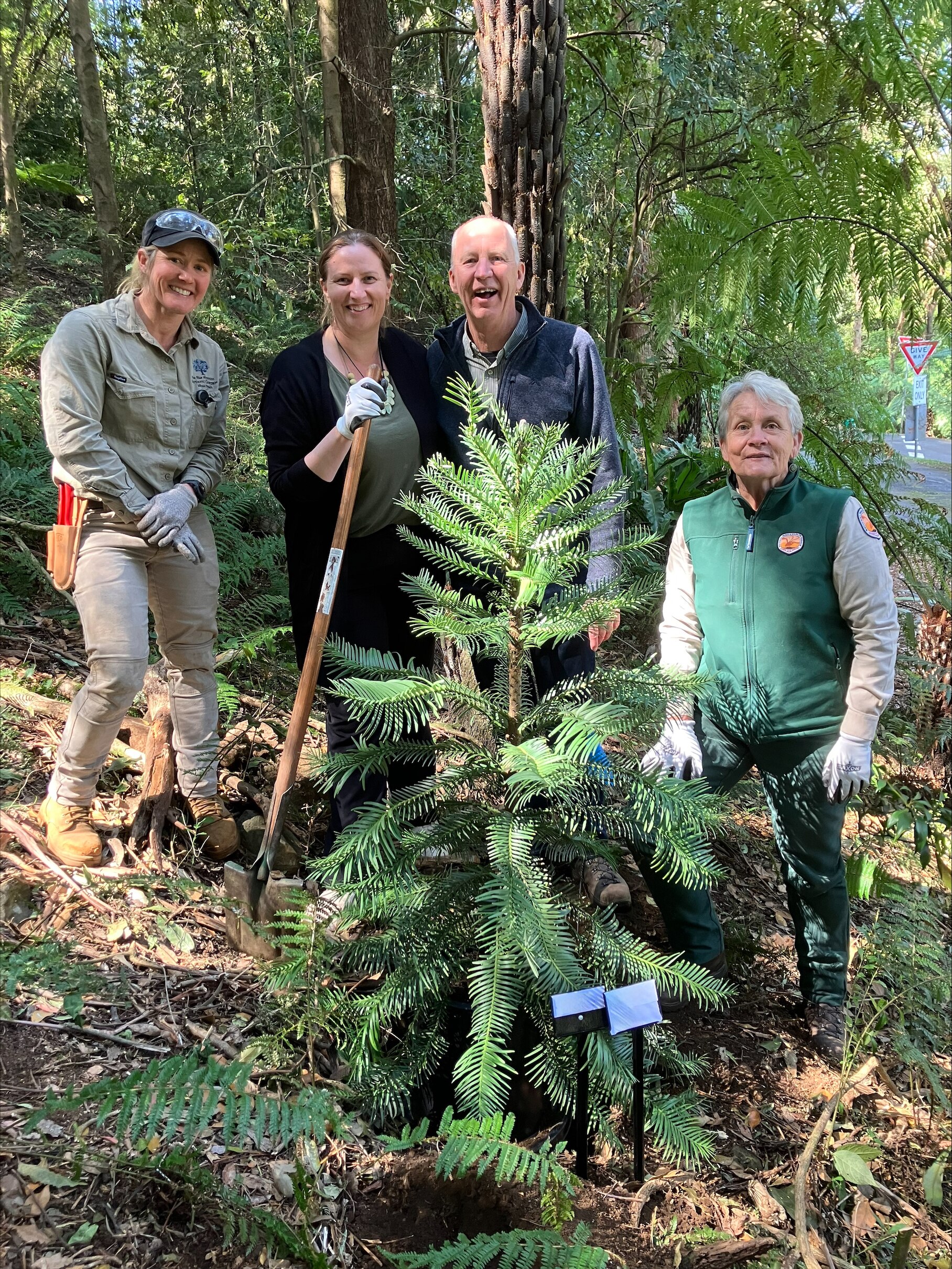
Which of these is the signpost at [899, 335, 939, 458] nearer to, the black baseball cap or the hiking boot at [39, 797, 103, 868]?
the black baseball cap

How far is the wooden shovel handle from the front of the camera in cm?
Result: 285

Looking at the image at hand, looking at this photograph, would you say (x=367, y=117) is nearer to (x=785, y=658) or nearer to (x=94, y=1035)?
(x=785, y=658)

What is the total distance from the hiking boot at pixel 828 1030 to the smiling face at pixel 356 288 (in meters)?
2.71

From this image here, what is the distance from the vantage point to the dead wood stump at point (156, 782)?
345 centimetres

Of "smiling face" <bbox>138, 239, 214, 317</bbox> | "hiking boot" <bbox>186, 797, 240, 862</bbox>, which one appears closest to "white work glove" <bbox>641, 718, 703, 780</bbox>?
"hiking boot" <bbox>186, 797, 240, 862</bbox>

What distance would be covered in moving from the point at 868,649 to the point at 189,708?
232 cm

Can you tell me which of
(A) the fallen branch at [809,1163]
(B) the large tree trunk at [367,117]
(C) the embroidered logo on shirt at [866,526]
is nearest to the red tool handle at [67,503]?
(C) the embroidered logo on shirt at [866,526]

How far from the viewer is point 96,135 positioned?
7074 millimetres

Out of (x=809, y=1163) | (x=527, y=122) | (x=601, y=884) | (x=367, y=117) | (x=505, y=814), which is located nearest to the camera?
(x=505, y=814)

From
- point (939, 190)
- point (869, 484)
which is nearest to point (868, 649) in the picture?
point (939, 190)

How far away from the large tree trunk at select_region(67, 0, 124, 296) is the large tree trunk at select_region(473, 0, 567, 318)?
14.0ft

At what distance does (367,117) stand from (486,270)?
4.35m

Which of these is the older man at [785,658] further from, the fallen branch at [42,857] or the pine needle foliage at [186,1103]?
the fallen branch at [42,857]

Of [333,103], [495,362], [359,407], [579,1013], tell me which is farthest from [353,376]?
[333,103]
